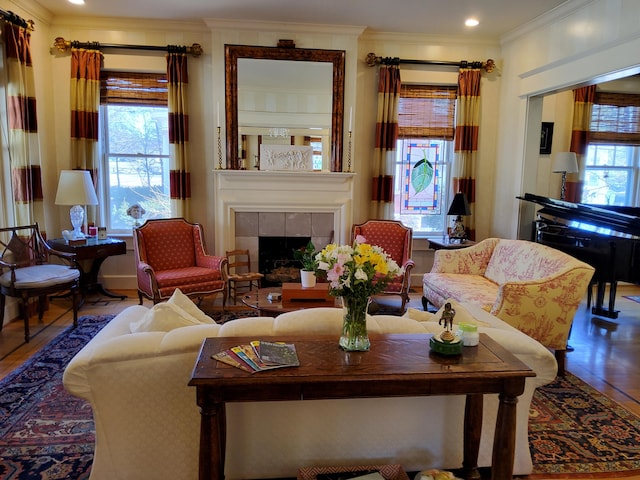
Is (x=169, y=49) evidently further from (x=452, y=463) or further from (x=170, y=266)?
(x=452, y=463)

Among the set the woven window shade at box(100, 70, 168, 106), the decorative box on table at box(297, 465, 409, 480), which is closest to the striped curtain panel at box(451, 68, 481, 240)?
the woven window shade at box(100, 70, 168, 106)

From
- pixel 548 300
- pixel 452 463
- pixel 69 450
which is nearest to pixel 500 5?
pixel 548 300

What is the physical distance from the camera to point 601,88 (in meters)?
5.96

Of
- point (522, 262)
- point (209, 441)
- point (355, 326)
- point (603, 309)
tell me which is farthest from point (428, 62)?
point (209, 441)

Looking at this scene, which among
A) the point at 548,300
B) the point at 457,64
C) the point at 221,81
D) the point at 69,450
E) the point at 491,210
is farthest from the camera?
the point at 491,210

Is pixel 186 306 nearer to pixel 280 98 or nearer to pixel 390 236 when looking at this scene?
pixel 390 236

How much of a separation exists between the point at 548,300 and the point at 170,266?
3578 mm

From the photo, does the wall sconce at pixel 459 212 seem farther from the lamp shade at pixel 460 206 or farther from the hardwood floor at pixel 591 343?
the hardwood floor at pixel 591 343

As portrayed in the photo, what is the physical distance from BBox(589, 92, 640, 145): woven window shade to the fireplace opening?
430 cm

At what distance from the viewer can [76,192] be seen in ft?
14.7

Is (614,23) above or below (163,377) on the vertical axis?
above

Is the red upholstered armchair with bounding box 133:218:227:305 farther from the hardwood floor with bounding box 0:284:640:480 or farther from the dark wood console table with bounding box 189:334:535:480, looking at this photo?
→ the dark wood console table with bounding box 189:334:535:480

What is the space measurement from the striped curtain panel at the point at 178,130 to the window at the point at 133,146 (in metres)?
0.24

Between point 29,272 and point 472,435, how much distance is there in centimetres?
382
